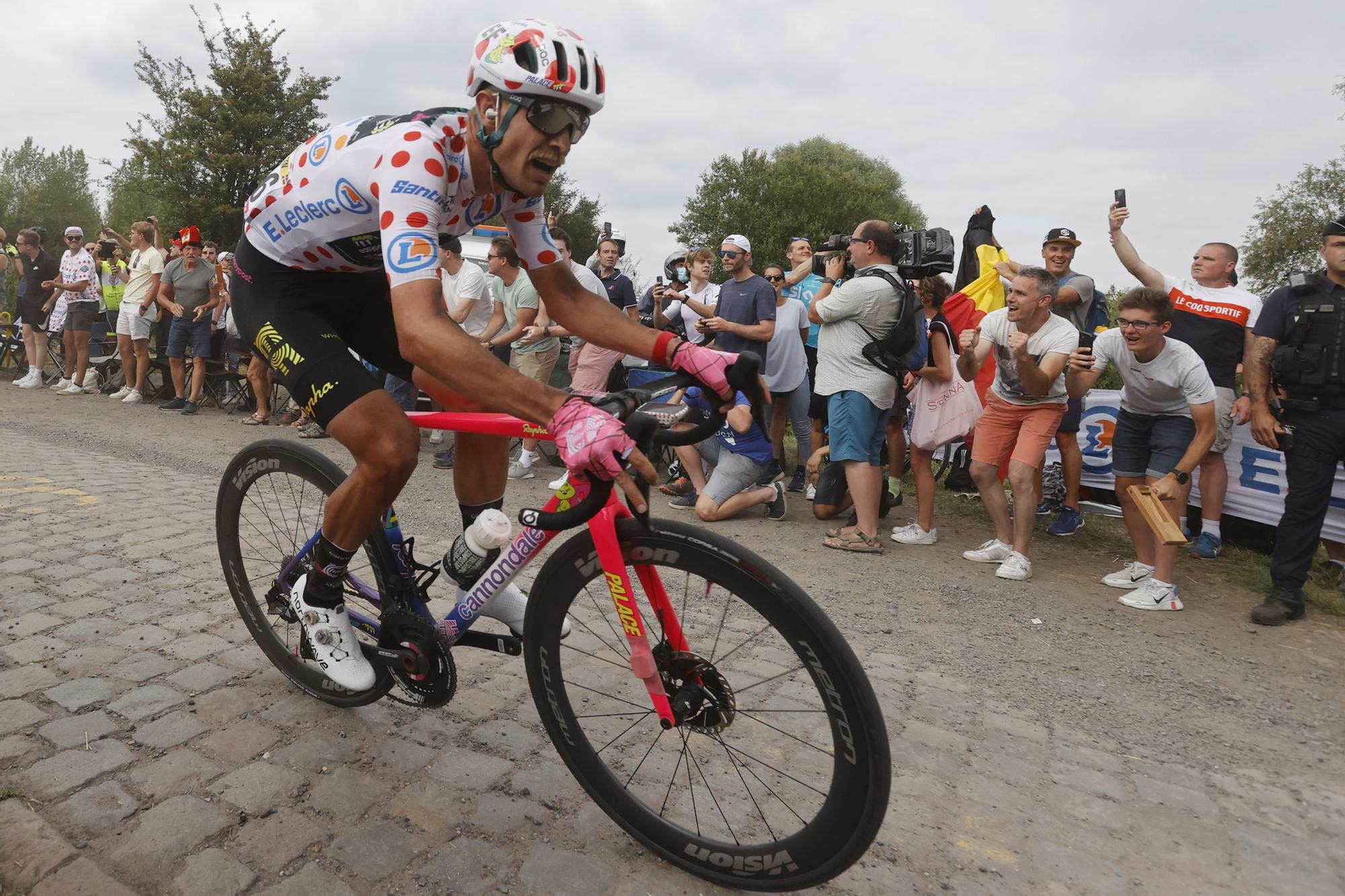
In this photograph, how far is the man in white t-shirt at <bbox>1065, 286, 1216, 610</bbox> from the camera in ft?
18.1

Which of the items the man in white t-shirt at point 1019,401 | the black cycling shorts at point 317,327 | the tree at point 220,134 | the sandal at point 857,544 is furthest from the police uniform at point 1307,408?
the tree at point 220,134

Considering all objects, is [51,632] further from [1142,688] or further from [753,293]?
[753,293]

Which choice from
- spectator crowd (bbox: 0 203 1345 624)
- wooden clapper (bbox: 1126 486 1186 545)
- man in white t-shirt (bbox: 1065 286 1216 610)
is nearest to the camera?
wooden clapper (bbox: 1126 486 1186 545)

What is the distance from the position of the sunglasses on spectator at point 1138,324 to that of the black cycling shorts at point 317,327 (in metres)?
4.65

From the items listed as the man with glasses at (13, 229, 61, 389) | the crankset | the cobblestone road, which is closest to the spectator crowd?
the crankset

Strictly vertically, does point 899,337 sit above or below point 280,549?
above

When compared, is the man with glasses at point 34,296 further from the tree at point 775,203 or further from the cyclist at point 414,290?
the tree at point 775,203

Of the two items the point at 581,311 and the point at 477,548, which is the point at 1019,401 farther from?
the point at 477,548

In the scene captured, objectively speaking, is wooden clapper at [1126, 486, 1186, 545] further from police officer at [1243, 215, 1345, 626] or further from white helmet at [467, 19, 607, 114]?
white helmet at [467, 19, 607, 114]

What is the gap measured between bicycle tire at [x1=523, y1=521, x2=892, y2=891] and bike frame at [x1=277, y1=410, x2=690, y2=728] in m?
0.04

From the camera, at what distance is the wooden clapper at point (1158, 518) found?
5.06m

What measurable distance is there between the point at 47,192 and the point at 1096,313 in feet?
205

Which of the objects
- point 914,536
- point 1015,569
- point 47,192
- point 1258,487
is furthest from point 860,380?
point 47,192

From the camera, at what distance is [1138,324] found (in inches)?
225
